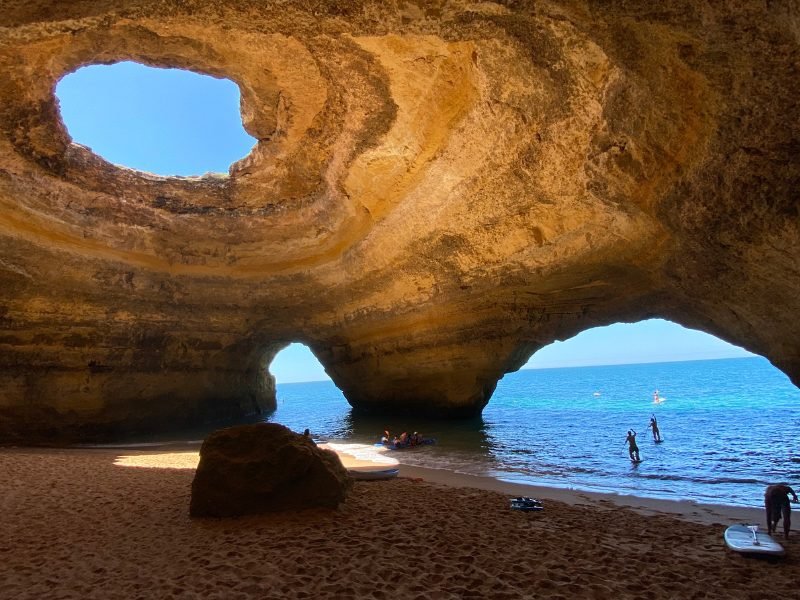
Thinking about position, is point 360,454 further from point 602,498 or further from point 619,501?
point 619,501

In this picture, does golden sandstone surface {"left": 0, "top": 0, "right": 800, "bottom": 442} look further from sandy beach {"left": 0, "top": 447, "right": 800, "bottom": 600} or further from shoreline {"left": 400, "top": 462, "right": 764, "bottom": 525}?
sandy beach {"left": 0, "top": 447, "right": 800, "bottom": 600}

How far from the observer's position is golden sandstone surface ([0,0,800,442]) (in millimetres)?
4871

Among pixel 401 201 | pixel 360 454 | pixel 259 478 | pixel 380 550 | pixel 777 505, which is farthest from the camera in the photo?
pixel 360 454

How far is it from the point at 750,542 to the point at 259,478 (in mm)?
4592

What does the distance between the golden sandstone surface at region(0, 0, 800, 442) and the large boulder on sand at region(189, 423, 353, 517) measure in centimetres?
411

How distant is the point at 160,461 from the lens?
29.1 feet

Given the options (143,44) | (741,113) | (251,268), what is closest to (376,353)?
(251,268)

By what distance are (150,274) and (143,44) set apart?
710cm

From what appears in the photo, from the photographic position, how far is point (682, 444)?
471 inches

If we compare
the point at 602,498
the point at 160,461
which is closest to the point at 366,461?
the point at 160,461

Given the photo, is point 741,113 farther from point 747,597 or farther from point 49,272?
point 49,272

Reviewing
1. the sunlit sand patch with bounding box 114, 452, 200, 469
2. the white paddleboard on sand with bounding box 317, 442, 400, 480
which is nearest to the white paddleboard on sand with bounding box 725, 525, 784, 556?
the white paddleboard on sand with bounding box 317, 442, 400, 480

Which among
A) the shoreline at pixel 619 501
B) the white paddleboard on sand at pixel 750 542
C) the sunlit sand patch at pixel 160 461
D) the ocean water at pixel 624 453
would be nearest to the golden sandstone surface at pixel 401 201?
the ocean water at pixel 624 453

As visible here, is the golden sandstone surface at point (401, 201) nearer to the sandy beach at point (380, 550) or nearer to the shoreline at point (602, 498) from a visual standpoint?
the shoreline at point (602, 498)
